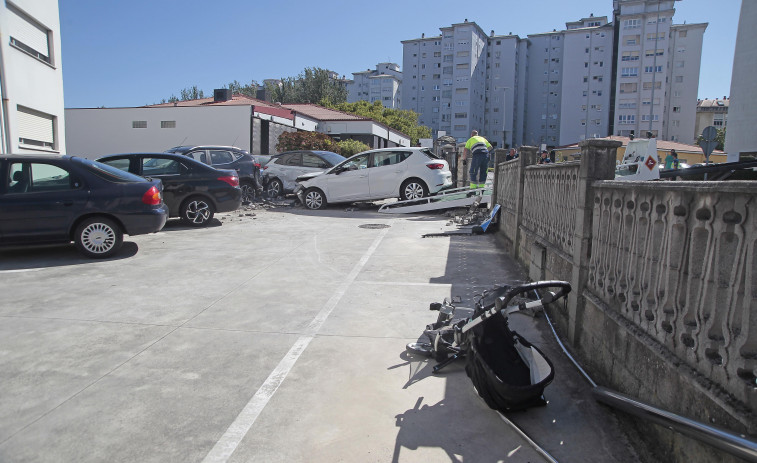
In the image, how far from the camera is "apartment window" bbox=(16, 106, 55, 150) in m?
13.7

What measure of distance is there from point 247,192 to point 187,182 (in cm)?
465

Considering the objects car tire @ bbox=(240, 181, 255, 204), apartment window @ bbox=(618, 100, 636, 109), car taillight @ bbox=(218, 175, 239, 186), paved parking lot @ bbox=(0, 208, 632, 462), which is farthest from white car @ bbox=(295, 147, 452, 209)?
apartment window @ bbox=(618, 100, 636, 109)

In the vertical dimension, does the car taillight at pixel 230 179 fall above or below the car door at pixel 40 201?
above

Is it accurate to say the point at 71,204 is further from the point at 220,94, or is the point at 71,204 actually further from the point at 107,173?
the point at 220,94

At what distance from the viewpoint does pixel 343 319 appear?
5082mm

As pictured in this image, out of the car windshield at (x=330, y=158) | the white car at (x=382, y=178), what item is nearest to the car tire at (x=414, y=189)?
the white car at (x=382, y=178)

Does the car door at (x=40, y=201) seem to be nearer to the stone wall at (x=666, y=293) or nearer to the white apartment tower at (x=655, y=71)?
the stone wall at (x=666, y=293)

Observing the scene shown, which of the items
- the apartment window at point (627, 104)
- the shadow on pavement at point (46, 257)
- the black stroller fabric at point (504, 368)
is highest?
the apartment window at point (627, 104)

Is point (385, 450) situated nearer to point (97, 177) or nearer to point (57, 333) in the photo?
point (57, 333)

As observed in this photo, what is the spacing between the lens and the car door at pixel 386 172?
14.0 m

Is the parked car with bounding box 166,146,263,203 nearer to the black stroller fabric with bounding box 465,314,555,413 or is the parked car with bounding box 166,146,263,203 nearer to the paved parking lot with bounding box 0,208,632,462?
the paved parking lot with bounding box 0,208,632,462

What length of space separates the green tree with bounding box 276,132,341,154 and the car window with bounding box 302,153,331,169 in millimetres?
8166

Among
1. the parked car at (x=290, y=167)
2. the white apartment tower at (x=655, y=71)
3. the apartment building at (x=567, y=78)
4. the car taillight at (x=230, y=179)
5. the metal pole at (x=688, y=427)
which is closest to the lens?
the metal pole at (x=688, y=427)

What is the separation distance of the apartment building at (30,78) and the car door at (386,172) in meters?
9.73
